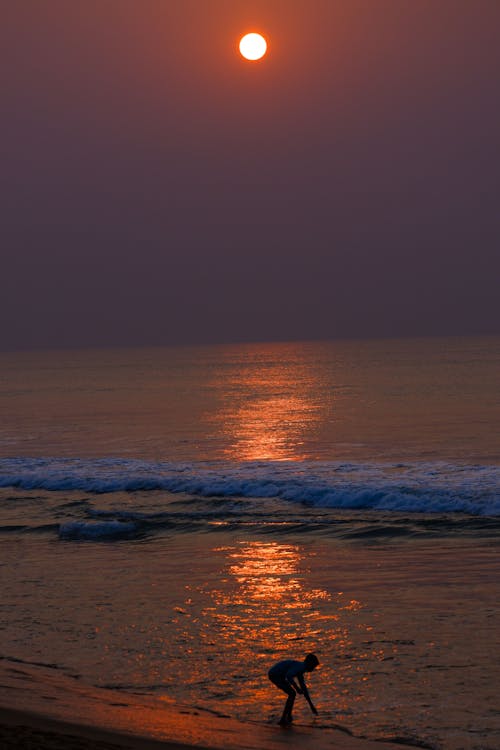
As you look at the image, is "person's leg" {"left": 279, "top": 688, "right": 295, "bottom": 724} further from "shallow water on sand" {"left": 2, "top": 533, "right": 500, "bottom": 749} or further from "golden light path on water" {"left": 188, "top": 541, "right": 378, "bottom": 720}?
"golden light path on water" {"left": 188, "top": 541, "right": 378, "bottom": 720}

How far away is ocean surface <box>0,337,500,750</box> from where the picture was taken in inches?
571

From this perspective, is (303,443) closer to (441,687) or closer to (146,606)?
(146,606)

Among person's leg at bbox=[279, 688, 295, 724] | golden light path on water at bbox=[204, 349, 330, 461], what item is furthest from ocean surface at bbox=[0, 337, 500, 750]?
golden light path on water at bbox=[204, 349, 330, 461]

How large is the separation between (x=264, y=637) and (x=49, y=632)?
428cm

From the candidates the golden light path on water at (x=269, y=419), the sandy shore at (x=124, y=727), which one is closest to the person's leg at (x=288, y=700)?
the sandy shore at (x=124, y=727)

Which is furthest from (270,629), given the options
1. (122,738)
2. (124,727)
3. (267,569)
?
(122,738)

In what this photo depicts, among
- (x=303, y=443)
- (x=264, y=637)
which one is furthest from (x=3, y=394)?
(x=264, y=637)

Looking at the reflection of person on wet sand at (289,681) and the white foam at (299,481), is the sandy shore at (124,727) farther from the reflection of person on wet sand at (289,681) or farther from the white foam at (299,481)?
the white foam at (299,481)

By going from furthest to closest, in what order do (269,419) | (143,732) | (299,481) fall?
(269,419)
(299,481)
(143,732)

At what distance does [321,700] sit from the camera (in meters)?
13.8

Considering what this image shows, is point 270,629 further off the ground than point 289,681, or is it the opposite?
point 289,681

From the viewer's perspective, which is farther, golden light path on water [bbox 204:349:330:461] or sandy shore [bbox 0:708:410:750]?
golden light path on water [bbox 204:349:330:461]

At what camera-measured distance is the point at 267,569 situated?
75.0ft

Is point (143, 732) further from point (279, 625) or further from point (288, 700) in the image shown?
point (279, 625)
